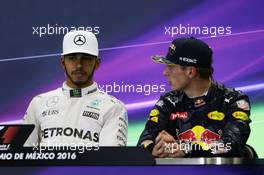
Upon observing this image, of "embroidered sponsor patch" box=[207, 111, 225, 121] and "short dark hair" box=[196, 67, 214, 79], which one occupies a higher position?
"short dark hair" box=[196, 67, 214, 79]

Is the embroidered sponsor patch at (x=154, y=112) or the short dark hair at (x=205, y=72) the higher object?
the short dark hair at (x=205, y=72)

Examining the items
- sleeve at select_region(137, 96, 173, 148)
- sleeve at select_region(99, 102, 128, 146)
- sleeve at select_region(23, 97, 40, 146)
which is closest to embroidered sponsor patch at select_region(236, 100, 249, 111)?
sleeve at select_region(137, 96, 173, 148)

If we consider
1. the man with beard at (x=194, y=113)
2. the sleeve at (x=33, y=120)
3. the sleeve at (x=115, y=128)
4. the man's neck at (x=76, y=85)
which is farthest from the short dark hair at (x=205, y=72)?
the sleeve at (x=33, y=120)

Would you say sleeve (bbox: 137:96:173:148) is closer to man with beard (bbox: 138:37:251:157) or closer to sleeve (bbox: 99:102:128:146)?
man with beard (bbox: 138:37:251:157)

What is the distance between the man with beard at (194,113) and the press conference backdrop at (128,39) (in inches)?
6.1

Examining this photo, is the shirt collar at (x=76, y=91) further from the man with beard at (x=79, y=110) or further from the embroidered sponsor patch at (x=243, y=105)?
the embroidered sponsor patch at (x=243, y=105)

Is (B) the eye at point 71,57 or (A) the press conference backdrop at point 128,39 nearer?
(B) the eye at point 71,57

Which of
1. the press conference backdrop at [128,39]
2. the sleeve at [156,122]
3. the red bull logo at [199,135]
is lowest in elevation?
the red bull logo at [199,135]

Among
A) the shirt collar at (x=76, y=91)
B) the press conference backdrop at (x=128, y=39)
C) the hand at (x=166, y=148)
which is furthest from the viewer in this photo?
the press conference backdrop at (x=128, y=39)

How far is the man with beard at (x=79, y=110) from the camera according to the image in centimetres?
229

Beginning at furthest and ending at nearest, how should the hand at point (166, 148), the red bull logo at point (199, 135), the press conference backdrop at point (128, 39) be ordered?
the press conference backdrop at point (128, 39) < the red bull logo at point (199, 135) < the hand at point (166, 148)

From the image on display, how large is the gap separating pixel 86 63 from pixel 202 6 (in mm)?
724

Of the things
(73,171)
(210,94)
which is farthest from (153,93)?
(73,171)

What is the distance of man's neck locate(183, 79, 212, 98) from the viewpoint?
→ 7.97 feet
